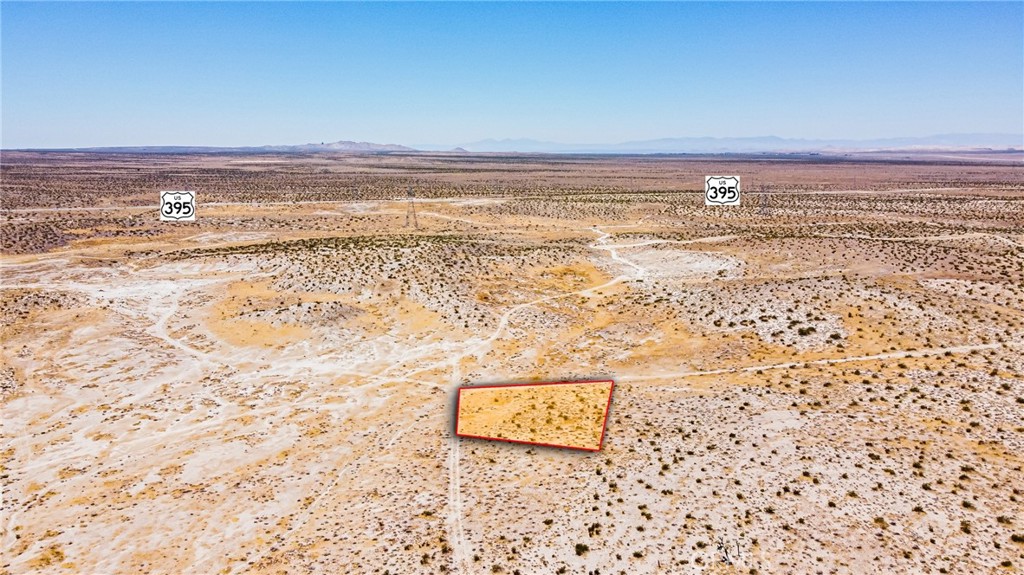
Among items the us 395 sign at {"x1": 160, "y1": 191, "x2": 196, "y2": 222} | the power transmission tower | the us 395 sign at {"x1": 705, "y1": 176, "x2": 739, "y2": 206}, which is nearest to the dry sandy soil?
the us 395 sign at {"x1": 160, "y1": 191, "x2": 196, "y2": 222}

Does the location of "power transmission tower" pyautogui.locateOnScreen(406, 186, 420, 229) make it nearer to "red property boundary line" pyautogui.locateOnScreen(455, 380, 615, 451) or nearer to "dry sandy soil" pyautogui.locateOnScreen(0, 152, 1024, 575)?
"dry sandy soil" pyautogui.locateOnScreen(0, 152, 1024, 575)

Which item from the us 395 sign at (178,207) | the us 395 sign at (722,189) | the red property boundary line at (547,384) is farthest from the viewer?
the us 395 sign at (722,189)

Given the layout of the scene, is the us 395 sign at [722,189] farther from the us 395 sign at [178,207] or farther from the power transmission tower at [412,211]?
the us 395 sign at [178,207]

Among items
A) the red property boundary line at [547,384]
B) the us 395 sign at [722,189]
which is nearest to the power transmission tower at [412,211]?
the us 395 sign at [722,189]

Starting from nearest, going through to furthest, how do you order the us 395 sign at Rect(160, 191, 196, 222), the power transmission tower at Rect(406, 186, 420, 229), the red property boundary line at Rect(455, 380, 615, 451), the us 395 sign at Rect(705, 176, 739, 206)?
the red property boundary line at Rect(455, 380, 615, 451), the us 395 sign at Rect(160, 191, 196, 222), the us 395 sign at Rect(705, 176, 739, 206), the power transmission tower at Rect(406, 186, 420, 229)

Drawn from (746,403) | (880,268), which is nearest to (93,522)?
(746,403)

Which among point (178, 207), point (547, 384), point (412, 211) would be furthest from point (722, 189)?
point (178, 207)

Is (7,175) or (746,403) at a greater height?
(7,175)

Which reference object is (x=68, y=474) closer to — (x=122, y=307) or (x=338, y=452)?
(x=338, y=452)
